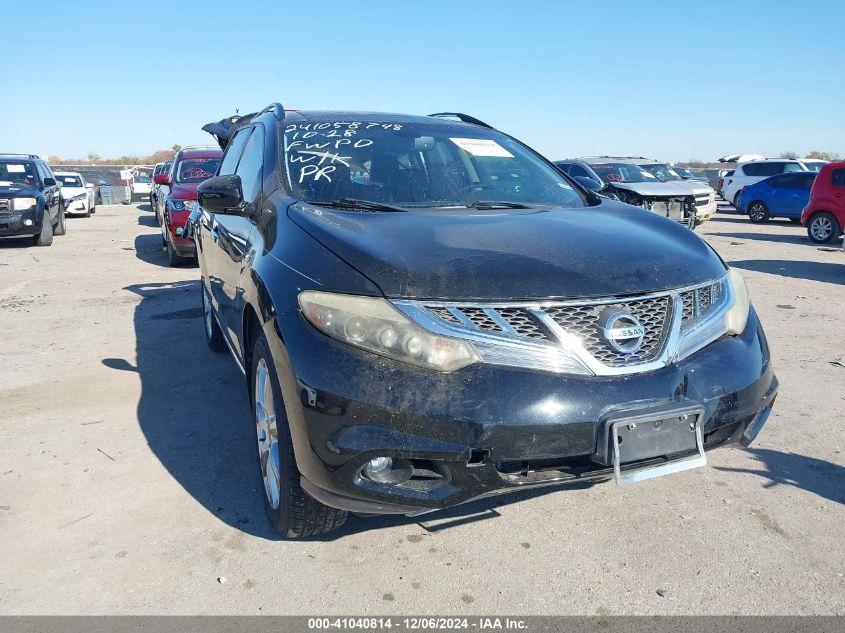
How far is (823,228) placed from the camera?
44.8 feet

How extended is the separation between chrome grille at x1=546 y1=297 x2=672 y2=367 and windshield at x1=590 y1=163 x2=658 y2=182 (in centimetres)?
1379

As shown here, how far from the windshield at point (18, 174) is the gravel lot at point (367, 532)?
10.4m

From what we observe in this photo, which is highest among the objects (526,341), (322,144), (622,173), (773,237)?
(322,144)

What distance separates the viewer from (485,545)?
282 centimetres

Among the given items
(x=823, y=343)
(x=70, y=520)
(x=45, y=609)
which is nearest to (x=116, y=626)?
(x=45, y=609)

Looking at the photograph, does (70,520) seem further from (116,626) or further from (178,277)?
A: (178,277)

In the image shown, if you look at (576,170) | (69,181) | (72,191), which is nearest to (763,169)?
(576,170)

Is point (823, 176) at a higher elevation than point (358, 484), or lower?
higher

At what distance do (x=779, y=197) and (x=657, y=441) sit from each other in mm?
19099

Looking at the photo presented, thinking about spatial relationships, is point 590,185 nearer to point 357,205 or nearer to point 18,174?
point 357,205

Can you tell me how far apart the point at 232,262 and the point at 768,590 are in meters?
2.83

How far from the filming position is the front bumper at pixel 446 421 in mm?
2271

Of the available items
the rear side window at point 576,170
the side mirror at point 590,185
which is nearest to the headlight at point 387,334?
the side mirror at point 590,185

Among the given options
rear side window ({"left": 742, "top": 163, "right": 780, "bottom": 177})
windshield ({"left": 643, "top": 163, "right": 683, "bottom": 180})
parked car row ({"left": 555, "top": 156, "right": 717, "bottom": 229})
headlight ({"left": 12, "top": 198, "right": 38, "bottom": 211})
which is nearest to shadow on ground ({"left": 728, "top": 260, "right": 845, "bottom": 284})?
parked car row ({"left": 555, "top": 156, "right": 717, "bottom": 229})
